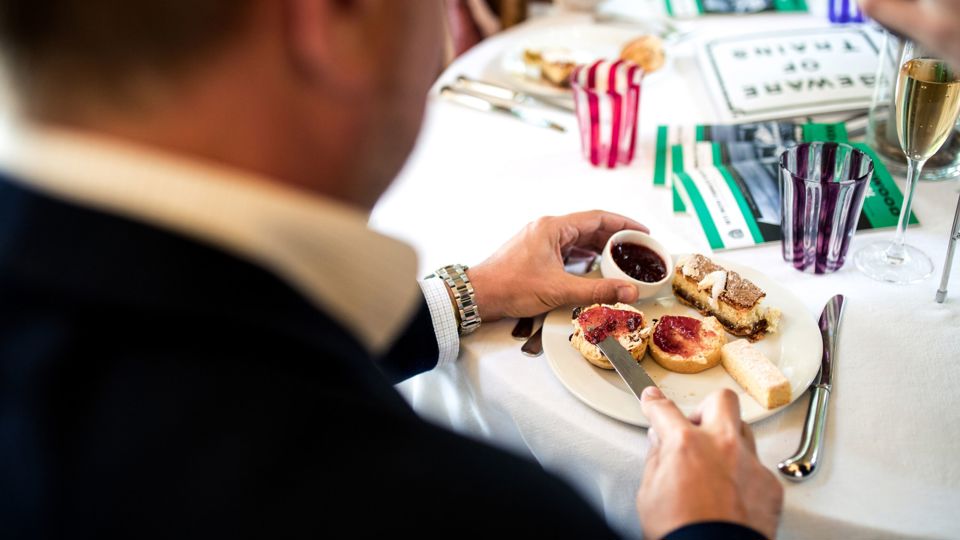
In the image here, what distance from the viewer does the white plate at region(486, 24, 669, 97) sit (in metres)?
1.86

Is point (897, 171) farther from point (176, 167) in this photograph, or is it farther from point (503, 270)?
point (176, 167)

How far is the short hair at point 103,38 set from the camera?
21.7 inches

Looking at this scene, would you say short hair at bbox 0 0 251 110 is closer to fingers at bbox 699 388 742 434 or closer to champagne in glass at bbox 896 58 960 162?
fingers at bbox 699 388 742 434

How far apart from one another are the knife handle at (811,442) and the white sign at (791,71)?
821mm

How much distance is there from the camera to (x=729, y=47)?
1932 millimetres

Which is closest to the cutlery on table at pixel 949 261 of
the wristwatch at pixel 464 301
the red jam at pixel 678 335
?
the red jam at pixel 678 335

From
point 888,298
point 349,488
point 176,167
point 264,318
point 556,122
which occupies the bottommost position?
point 888,298

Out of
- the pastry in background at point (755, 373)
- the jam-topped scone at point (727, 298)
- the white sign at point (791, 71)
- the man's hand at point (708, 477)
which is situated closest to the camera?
the man's hand at point (708, 477)

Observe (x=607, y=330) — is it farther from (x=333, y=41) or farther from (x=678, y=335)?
(x=333, y=41)

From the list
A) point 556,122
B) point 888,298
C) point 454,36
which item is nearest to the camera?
point 888,298

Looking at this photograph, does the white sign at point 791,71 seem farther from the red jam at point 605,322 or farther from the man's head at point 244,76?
the man's head at point 244,76

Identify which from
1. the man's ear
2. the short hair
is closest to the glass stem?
the man's ear

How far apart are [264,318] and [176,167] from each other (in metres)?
0.12

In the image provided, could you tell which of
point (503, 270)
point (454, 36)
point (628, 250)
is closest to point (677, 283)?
point (628, 250)
